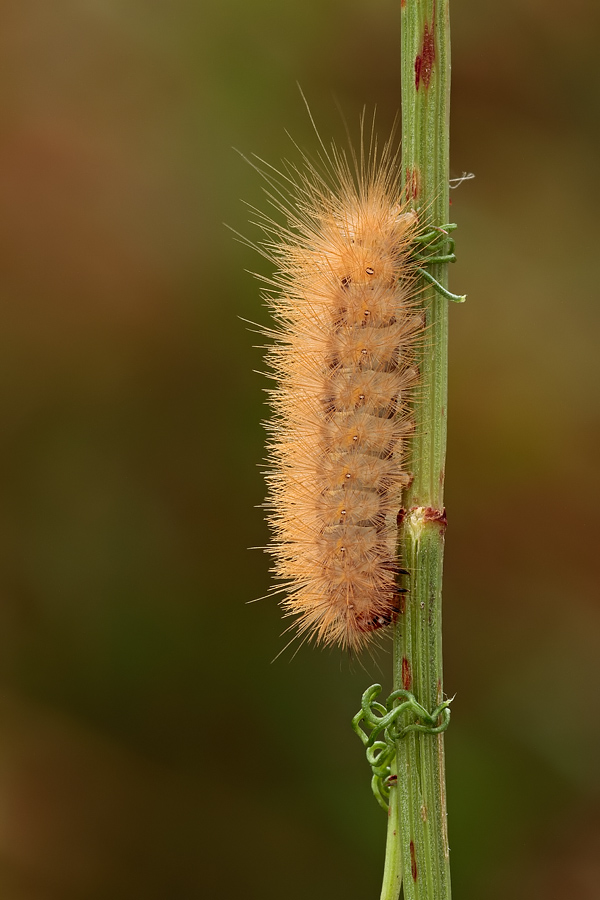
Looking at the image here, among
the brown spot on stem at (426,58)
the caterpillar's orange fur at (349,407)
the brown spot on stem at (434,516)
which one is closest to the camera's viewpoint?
the brown spot on stem at (426,58)

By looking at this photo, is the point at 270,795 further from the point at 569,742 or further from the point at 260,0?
the point at 260,0

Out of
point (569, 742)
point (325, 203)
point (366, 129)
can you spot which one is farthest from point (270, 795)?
point (366, 129)

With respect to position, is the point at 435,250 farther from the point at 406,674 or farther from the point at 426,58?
the point at 406,674

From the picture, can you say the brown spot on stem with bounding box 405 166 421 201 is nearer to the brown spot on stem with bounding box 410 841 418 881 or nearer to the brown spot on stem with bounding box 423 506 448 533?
the brown spot on stem with bounding box 423 506 448 533

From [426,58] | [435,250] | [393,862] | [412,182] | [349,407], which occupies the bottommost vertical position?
[393,862]

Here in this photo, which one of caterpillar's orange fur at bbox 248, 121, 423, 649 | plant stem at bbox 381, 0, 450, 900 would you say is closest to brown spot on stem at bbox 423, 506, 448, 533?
plant stem at bbox 381, 0, 450, 900

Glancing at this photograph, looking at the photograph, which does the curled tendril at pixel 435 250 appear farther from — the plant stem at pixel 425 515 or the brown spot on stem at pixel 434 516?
the brown spot on stem at pixel 434 516

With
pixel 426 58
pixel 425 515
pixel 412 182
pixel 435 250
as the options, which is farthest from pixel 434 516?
pixel 426 58

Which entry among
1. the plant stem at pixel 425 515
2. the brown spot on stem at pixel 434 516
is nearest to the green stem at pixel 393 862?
the plant stem at pixel 425 515
